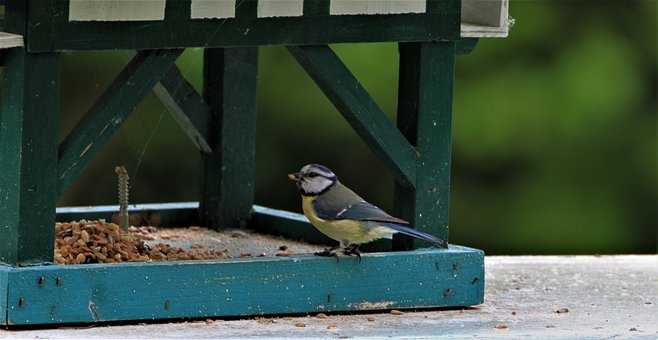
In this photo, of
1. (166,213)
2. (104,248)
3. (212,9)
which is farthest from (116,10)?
(166,213)

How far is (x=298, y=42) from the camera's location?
21.1ft

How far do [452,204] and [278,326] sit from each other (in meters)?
4.79

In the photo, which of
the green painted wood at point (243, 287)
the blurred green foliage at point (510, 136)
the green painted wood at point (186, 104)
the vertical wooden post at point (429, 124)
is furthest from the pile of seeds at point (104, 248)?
the blurred green foliage at point (510, 136)

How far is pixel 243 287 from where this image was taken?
20.9ft

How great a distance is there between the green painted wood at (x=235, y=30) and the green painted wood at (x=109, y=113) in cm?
7

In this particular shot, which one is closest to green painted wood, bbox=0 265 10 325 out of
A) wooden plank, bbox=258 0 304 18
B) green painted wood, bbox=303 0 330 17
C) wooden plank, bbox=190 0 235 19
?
wooden plank, bbox=190 0 235 19

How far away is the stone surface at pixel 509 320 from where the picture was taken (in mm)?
6184

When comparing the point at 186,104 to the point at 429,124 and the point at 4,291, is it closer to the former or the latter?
the point at 429,124

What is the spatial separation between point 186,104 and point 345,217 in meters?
1.06

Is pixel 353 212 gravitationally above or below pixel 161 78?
below

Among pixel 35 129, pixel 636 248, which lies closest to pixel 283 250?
pixel 35 129

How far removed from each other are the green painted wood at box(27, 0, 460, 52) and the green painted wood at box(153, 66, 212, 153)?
103 centimetres

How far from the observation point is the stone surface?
6.18m

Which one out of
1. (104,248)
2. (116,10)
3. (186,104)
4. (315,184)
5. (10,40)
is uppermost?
(116,10)
